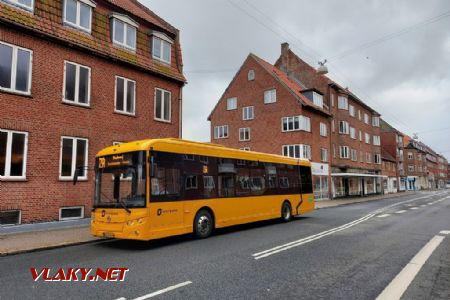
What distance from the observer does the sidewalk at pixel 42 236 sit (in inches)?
360

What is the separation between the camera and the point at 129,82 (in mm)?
16984

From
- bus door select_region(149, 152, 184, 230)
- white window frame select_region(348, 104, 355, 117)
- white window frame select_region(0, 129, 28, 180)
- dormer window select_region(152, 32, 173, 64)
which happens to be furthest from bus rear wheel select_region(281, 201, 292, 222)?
white window frame select_region(348, 104, 355, 117)

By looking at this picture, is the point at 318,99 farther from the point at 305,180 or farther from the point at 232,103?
the point at 305,180

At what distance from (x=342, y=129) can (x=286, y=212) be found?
28451mm

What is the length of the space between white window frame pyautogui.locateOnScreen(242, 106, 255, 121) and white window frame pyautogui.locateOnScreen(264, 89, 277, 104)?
1917 mm

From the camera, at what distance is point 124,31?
663 inches

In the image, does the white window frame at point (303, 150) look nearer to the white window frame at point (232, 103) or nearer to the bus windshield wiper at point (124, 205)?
the white window frame at point (232, 103)

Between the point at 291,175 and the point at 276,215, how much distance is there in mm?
2359

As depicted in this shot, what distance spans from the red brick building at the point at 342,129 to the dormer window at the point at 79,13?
92.0 ft

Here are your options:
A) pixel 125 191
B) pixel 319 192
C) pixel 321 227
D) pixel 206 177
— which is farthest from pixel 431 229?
pixel 319 192

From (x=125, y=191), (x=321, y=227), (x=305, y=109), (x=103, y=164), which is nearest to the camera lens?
(x=125, y=191)

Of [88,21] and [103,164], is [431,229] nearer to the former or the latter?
[103,164]

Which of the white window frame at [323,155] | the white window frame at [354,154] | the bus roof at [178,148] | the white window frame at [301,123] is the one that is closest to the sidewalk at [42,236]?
the bus roof at [178,148]

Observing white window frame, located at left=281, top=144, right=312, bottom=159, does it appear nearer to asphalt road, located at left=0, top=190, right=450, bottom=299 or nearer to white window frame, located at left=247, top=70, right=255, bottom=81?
white window frame, located at left=247, top=70, right=255, bottom=81
